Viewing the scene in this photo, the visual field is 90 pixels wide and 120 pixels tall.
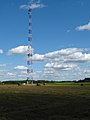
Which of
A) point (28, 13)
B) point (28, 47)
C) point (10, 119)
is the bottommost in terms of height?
point (10, 119)

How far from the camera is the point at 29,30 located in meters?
180

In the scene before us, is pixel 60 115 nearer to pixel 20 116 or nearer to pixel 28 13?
pixel 20 116

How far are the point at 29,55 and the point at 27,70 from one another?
477 inches

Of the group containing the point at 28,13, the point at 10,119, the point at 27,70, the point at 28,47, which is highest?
the point at 28,13

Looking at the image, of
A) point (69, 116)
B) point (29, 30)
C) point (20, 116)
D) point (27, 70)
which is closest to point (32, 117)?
point (20, 116)

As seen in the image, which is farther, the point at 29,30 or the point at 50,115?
the point at 29,30

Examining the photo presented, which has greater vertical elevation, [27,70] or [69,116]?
[27,70]

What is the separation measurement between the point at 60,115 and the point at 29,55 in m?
148

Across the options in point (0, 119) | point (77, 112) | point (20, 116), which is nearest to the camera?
point (0, 119)

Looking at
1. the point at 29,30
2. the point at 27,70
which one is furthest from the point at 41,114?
the point at 29,30

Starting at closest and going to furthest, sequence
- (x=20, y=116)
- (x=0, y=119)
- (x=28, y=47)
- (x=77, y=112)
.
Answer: (x=0, y=119) < (x=20, y=116) < (x=77, y=112) < (x=28, y=47)

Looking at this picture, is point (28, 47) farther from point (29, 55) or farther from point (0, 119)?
point (0, 119)

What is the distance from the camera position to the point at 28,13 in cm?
Answer: 17150

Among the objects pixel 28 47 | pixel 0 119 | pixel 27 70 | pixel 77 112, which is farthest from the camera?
pixel 28 47
